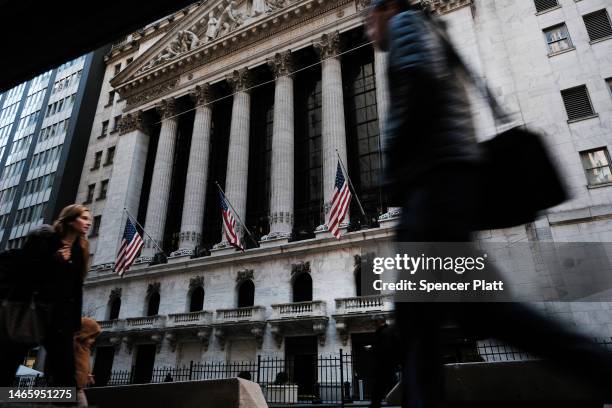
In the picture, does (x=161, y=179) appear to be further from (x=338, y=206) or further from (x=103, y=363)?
(x=338, y=206)

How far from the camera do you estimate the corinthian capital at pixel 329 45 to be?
28984 mm

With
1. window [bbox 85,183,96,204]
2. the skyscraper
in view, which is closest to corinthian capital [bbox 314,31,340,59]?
window [bbox 85,183,96,204]

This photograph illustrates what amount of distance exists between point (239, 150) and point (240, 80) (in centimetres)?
645

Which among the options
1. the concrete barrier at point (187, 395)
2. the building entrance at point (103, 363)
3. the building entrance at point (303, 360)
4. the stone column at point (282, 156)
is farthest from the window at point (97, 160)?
the concrete barrier at point (187, 395)

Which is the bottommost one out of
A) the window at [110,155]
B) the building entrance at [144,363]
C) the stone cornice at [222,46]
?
the building entrance at [144,363]

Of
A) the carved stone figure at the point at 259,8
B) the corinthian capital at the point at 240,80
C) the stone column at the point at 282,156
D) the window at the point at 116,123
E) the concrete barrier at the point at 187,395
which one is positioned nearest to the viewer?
the concrete barrier at the point at 187,395

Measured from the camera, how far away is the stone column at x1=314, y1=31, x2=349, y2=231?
25453 mm

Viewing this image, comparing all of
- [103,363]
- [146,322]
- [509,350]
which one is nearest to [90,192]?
[103,363]

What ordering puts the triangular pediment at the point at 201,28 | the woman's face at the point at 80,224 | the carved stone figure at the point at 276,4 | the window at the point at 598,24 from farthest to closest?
1. the triangular pediment at the point at 201,28
2. the carved stone figure at the point at 276,4
3. the window at the point at 598,24
4. the woman's face at the point at 80,224

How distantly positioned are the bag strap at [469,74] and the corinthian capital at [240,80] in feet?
103

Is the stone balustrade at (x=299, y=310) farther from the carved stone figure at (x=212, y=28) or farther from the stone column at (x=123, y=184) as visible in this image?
the carved stone figure at (x=212, y=28)

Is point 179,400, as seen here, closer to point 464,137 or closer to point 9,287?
point 9,287

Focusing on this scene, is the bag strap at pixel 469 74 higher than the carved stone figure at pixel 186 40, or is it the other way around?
the carved stone figure at pixel 186 40

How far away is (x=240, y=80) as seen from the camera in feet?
106
